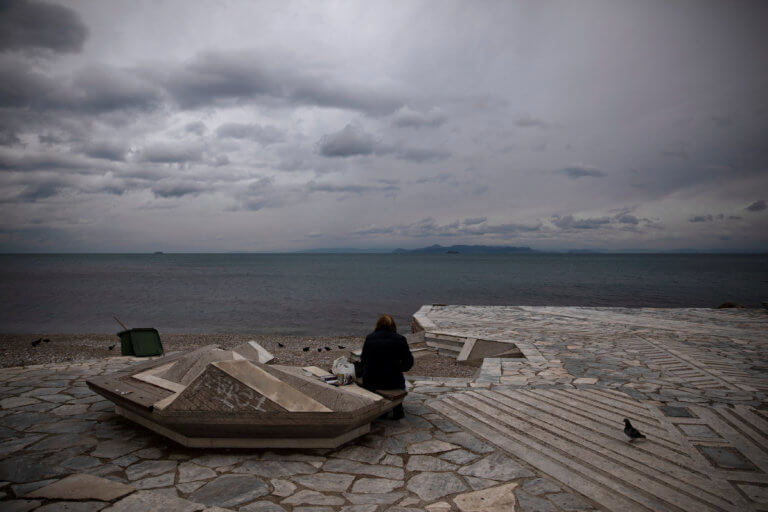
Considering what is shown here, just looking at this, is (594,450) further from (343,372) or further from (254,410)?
(254,410)

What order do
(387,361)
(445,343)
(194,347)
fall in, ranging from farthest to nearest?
(194,347) < (445,343) < (387,361)

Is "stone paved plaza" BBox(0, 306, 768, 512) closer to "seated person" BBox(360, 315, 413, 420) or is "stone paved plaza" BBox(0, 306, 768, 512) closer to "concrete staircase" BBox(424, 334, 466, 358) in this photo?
"seated person" BBox(360, 315, 413, 420)

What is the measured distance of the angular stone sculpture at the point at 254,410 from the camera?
387cm

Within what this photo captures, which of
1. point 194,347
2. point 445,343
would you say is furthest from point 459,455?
point 194,347

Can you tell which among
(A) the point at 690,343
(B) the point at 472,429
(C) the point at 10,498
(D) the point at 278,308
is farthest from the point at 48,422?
(D) the point at 278,308

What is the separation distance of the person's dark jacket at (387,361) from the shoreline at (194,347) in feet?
13.7

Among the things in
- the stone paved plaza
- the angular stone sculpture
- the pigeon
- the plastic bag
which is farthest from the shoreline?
the angular stone sculpture

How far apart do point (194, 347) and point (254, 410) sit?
13514 mm

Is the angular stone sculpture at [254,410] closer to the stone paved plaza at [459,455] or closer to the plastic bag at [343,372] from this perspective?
the stone paved plaza at [459,455]

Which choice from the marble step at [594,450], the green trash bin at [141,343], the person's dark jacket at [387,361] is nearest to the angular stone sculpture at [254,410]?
the person's dark jacket at [387,361]

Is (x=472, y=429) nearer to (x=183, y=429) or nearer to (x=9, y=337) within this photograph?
(x=183, y=429)

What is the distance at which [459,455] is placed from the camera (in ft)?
13.1

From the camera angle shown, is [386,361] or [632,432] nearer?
[632,432]

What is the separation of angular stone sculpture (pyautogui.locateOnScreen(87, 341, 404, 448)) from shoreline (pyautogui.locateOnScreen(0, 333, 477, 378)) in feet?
16.1
